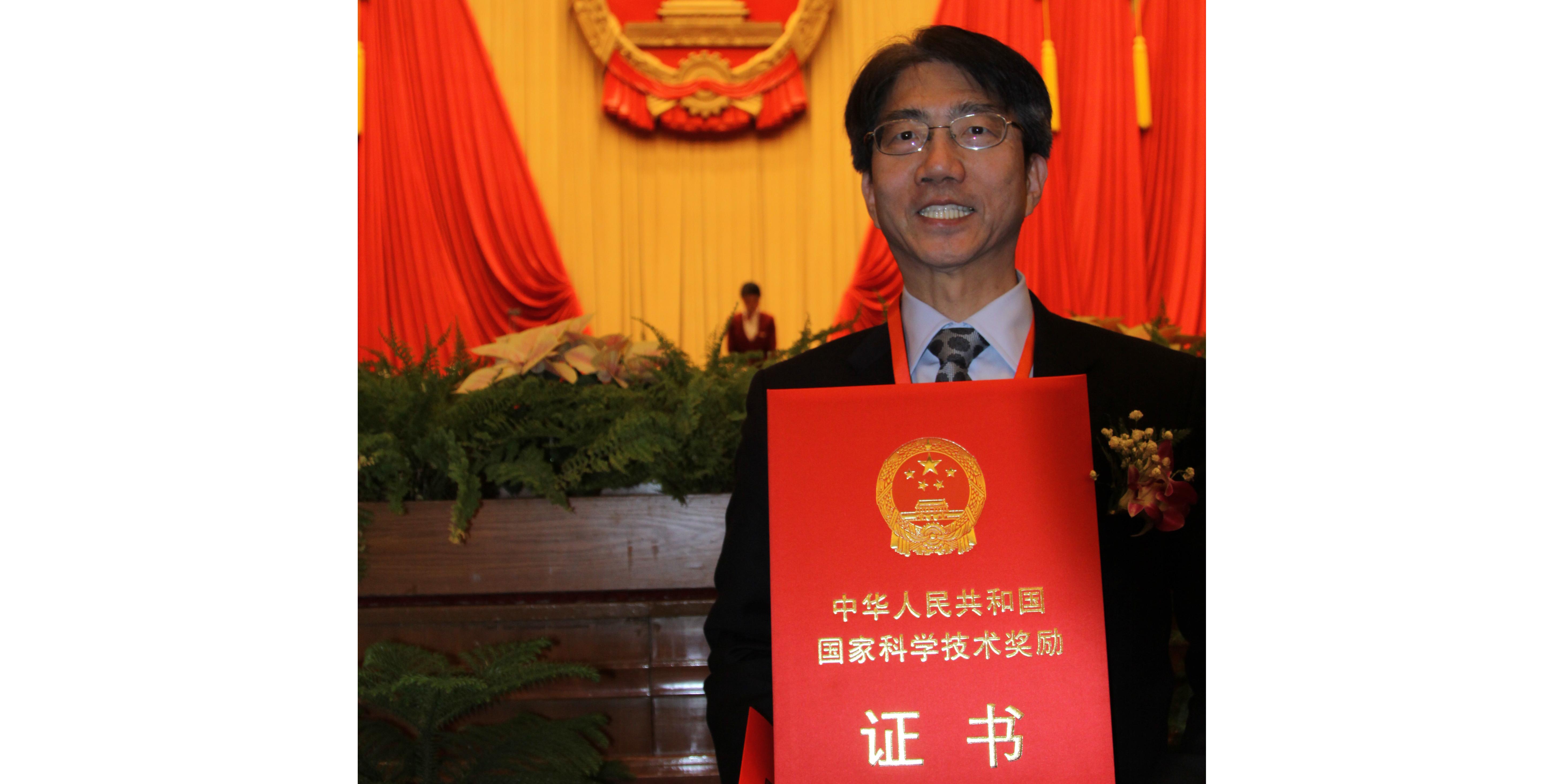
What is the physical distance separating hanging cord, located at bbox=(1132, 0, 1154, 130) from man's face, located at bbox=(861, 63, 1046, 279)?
195 inches

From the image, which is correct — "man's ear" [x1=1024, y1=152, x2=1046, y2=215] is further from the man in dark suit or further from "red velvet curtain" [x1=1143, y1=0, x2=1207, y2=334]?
"red velvet curtain" [x1=1143, y1=0, x2=1207, y2=334]

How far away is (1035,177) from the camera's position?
3.62ft

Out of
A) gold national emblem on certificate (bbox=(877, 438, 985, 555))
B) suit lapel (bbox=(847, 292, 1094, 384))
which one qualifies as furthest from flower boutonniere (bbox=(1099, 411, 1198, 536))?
suit lapel (bbox=(847, 292, 1094, 384))

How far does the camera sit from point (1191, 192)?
5715mm

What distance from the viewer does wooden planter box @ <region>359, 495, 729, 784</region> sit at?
1.64 m

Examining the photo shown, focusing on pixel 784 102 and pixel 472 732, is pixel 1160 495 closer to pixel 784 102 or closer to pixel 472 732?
pixel 472 732

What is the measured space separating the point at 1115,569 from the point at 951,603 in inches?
11.7

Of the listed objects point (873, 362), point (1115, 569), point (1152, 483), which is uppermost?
point (873, 362)

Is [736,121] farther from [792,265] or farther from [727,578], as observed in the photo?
[727,578]

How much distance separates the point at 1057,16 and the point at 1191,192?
1284 mm

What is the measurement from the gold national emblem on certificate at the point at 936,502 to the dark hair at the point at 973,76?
45 cm

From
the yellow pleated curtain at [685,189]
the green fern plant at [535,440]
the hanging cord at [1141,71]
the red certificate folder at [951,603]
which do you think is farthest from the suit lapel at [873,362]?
the yellow pleated curtain at [685,189]

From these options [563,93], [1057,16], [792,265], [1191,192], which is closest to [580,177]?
[563,93]

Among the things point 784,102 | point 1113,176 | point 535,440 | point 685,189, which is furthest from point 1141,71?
point 535,440
